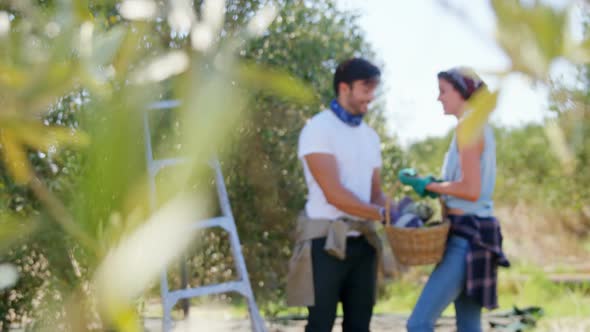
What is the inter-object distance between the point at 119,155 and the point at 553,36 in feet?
0.78

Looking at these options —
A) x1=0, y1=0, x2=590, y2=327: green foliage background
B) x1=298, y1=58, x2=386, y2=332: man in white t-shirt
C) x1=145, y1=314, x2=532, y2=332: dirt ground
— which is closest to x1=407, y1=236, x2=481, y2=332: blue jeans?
x1=298, y1=58, x2=386, y2=332: man in white t-shirt

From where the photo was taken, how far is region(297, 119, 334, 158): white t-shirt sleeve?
261 centimetres

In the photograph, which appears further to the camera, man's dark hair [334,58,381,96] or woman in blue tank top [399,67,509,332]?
man's dark hair [334,58,381,96]

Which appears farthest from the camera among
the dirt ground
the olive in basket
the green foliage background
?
the dirt ground

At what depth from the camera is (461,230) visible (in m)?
2.62

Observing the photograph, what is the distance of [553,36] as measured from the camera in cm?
30

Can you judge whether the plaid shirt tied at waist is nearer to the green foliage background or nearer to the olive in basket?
the olive in basket

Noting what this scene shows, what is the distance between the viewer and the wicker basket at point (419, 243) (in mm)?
2529

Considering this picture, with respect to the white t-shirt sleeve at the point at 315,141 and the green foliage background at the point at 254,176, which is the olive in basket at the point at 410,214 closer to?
the white t-shirt sleeve at the point at 315,141

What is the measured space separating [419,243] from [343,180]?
0.34m

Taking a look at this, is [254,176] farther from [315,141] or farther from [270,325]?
[315,141]

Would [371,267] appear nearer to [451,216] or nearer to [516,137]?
[451,216]

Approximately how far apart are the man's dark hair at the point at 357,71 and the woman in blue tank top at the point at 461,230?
0.73 feet

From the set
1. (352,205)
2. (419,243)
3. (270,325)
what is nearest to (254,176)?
(270,325)
